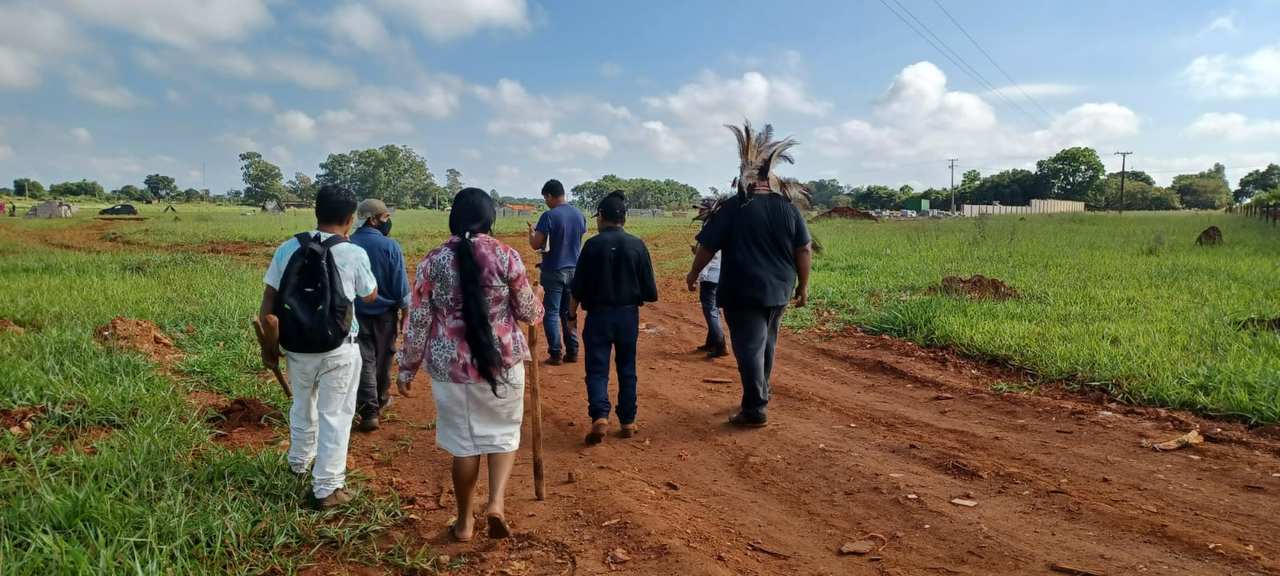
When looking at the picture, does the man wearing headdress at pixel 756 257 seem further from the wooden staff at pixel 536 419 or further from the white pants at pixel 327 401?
the white pants at pixel 327 401

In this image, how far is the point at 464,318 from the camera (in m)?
3.22

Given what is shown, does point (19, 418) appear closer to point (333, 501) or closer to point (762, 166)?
point (333, 501)

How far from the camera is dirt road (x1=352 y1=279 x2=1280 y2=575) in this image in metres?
3.16

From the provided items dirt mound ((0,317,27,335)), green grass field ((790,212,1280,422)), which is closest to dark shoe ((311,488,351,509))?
dirt mound ((0,317,27,335))

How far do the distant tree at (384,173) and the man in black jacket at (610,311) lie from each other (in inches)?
3826

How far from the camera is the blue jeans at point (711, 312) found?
7030 mm

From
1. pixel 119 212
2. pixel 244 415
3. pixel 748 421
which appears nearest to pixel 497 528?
pixel 748 421

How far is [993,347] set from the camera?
655cm

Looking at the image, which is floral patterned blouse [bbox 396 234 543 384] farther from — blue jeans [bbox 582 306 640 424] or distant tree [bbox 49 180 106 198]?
distant tree [bbox 49 180 106 198]

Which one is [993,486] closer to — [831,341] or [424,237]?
[831,341]

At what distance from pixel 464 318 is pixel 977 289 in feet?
25.8

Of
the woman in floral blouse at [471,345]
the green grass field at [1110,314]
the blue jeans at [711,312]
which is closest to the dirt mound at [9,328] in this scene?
the woman in floral blouse at [471,345]

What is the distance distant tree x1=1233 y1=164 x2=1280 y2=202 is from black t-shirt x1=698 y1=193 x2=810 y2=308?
10908cm

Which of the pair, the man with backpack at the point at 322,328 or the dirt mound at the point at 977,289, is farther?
the dirt mound at the point at 977,289
